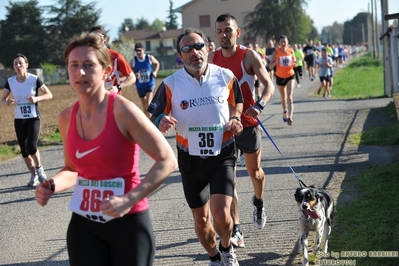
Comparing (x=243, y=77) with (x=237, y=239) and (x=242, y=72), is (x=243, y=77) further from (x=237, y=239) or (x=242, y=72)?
(x=237, y=239)

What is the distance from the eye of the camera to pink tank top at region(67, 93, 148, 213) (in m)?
3.42

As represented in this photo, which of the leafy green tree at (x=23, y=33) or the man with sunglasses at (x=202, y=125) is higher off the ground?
the leafy green tree at (x=23, y=33)

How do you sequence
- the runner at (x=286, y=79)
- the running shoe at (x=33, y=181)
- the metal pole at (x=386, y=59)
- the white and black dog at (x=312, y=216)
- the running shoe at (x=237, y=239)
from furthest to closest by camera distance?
the metal pole at (x=386, y=59), the runner at (x=286, y=79), the running shoe at (x=33, y=181), the running shoe at (x=237, y=239), the white and black dog at (x=312, y=216)

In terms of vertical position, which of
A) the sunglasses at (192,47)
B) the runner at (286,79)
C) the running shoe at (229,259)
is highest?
the sunglasses at (192,47)

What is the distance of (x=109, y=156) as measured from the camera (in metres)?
3.43

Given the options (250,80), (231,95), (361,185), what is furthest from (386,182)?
(231,95)

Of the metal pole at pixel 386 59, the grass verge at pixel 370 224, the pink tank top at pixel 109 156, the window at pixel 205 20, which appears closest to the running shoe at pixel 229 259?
the grass verge at pixel 370 224

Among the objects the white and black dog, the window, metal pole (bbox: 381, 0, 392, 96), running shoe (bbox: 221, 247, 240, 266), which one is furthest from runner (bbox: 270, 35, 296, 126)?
the window

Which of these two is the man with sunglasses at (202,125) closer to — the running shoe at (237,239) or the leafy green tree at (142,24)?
the running shoe at (237,239)

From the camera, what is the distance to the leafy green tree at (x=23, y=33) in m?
80.4

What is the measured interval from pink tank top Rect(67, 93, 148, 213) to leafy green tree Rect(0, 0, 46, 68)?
78.7 m

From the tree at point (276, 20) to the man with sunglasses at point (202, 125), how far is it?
263 ft

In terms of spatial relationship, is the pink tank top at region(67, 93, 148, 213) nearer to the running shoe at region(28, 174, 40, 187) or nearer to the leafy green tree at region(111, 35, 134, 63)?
the running shoe at region(28, 174, 40, 187)

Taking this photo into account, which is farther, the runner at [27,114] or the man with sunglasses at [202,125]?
the runner at [27,114]
